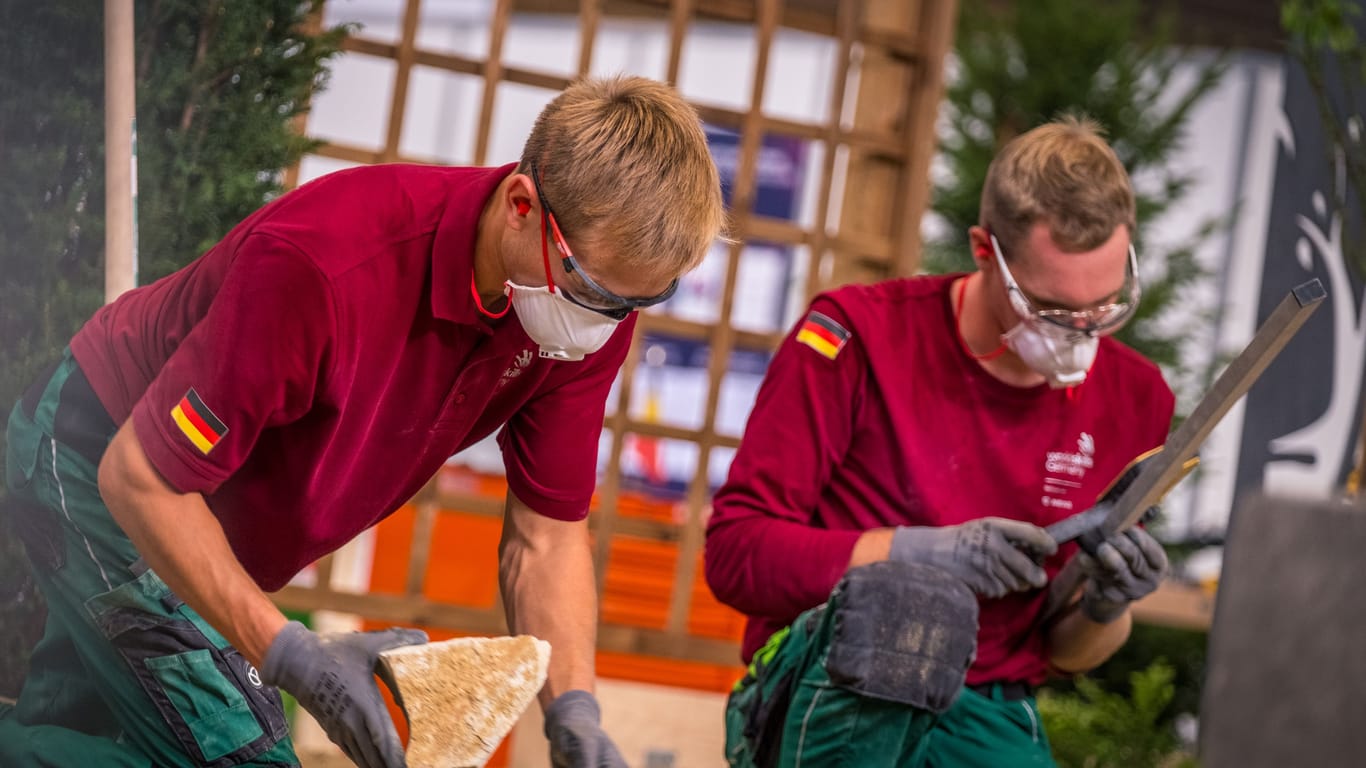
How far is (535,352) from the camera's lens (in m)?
1.68

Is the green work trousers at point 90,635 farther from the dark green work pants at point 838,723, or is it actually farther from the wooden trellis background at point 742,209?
the wooden trellis background at point 742,209

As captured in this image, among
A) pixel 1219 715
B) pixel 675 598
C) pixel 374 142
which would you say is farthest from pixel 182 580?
pixel 675 598

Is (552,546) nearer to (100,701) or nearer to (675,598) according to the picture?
(100,701)

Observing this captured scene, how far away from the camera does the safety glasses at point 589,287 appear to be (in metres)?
1.51

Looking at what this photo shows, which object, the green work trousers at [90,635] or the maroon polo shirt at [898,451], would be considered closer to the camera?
the green work trousers at [90,635]

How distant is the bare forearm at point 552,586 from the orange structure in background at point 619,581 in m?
1.54

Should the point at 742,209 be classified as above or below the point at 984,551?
above

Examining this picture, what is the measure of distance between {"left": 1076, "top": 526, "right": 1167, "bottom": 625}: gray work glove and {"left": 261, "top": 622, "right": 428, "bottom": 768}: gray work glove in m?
1.08

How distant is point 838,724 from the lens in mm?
1803

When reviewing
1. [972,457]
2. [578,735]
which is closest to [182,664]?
[578,735]

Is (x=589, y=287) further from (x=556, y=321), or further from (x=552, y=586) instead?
(x=552, y=586)

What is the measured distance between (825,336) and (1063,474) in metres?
0.44

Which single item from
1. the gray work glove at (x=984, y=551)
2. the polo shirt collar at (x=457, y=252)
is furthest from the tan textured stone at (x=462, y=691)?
the gray work glove at (x=984, y=551)

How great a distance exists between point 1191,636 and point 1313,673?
4.74 meters
